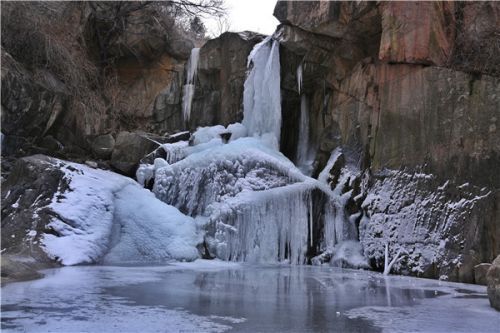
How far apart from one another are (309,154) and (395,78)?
2981 mm

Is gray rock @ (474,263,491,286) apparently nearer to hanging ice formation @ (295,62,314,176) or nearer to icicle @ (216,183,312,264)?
icicle @ (216,183,312,264)

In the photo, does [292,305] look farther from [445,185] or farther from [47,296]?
[445,185]

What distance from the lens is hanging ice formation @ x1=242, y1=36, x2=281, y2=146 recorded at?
35.9 feet

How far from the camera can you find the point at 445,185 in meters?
7.19

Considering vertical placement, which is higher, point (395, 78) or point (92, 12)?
point (92, 12)

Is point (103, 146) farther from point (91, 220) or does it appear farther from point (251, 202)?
point (251, 202)

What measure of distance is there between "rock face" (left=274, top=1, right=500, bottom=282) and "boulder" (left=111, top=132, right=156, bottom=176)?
3.68 metres

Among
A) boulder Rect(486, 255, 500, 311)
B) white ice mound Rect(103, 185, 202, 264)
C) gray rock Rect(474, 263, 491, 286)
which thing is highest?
white ice mound Rect(103, 185, 202, 264)

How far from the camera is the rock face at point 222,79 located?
1201 centimetres

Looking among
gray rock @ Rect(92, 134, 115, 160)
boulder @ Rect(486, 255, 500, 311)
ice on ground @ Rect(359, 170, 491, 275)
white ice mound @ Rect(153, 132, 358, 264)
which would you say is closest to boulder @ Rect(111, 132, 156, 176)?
gray rock @ Rect(92, 134, 115, 160)

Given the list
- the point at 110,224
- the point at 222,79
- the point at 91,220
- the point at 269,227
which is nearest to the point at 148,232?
the point at 110,224

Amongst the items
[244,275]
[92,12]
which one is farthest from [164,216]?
[92,12]

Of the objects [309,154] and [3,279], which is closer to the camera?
[3,279]

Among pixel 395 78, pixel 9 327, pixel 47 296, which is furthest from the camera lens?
pixel 395 78
